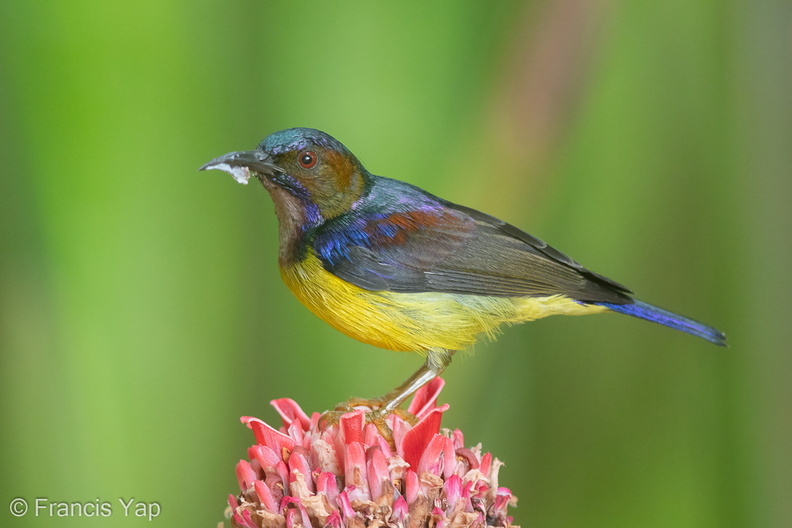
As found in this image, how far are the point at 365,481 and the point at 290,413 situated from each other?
170mm

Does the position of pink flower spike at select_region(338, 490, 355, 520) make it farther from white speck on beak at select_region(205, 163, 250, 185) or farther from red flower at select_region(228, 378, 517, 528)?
white speck on beak at select_region(205, 163, 250, 185)

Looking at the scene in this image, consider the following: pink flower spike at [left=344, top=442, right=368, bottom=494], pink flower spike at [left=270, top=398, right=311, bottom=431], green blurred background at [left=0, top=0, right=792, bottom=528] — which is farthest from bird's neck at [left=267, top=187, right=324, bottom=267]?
green blurred background at [left=0, top=0, right=792, bottom=528]

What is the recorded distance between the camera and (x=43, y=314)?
1297mm

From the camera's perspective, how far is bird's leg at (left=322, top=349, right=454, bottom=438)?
2.84 ft

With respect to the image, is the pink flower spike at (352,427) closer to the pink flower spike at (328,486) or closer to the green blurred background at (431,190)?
the pink flower spike at (328,486)

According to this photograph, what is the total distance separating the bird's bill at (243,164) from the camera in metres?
0.85

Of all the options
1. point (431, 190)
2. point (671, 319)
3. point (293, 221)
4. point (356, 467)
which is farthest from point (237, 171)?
point (431, 190)

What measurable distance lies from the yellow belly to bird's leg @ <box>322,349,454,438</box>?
1cm

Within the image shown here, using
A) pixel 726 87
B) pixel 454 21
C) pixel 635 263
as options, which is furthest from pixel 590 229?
pixel 454 21

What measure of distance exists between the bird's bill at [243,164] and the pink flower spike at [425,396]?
0.30 m

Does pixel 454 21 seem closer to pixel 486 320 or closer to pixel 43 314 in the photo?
pixel 486 320

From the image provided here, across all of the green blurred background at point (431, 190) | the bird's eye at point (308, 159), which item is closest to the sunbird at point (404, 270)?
the bird's eye at point (308, 159)

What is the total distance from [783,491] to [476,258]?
31.7 inches

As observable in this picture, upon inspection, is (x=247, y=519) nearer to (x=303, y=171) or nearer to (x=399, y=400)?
(x=399, y=400)
